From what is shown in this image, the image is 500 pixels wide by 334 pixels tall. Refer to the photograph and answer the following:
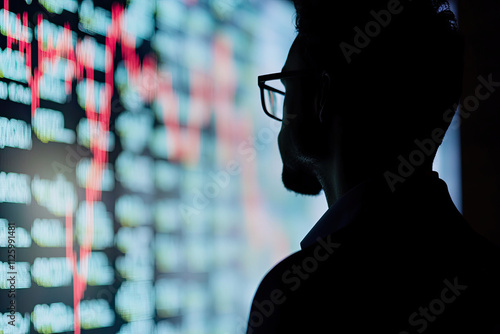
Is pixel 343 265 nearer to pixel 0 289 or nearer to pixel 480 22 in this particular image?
pixel 0 289

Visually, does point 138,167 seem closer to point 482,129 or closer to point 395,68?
point 395,68

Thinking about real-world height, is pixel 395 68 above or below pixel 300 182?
above

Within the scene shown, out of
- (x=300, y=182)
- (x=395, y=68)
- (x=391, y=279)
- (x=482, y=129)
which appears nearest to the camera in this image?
(x=391, y=279)

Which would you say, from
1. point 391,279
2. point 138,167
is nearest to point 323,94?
point 391,279

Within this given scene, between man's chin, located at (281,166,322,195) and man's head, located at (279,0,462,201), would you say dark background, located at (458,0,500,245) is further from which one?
man's head, located at (279,0,462,201)

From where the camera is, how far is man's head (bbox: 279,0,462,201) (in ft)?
2.13

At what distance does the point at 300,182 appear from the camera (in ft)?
3.07

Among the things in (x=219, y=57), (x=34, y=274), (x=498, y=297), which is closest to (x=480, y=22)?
(x=219, y=57)

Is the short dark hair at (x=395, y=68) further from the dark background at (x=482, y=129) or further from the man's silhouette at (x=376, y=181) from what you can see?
the dark background at (x=482, y=129)

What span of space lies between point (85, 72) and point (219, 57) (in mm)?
388

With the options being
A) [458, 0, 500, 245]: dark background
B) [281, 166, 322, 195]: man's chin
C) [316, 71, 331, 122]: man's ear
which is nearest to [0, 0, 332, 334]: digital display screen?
[281, 166, 322, 195]: man's chin

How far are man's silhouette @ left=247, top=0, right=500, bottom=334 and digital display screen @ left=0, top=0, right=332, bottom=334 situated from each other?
30cm

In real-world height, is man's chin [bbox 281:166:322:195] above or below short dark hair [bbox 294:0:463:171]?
below

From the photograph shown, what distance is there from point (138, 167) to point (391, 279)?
606 mm
